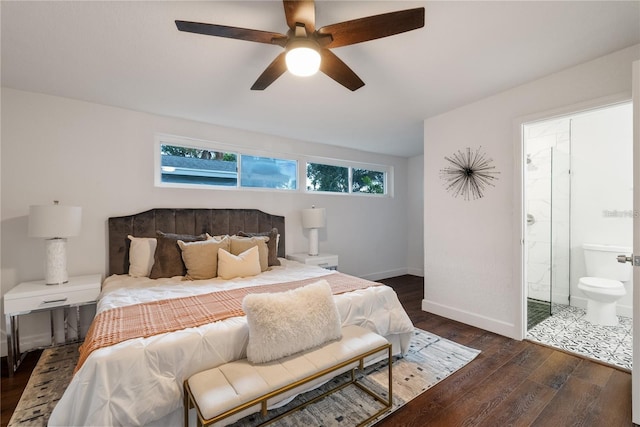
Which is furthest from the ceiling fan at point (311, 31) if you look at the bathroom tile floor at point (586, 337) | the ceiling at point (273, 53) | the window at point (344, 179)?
→ the bathroom tile floor at point (586, 337)

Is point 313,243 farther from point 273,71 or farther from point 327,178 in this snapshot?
point 273,71

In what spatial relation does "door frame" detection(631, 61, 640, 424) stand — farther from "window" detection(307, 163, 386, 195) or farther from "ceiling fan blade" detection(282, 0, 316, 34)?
"window" detection(307, 163, 386, 195)

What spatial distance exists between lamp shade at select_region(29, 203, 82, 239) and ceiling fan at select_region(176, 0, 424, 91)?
6.41 feet

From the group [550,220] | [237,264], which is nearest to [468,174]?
[550,220]

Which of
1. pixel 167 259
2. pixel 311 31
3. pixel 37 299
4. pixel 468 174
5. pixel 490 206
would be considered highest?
pixel 311 31

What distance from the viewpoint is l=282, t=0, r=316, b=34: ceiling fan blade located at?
135 cm

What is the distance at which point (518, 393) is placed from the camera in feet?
6.33

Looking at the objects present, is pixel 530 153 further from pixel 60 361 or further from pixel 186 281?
pixel 60 361

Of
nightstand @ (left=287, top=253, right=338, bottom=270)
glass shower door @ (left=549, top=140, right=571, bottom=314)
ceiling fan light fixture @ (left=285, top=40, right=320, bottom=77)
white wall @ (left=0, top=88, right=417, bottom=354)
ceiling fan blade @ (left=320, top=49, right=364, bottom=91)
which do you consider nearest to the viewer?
ceiling fan light fixture @ (left=285, top=40, right=320, bottom=77)

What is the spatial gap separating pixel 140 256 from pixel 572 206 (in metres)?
5.05

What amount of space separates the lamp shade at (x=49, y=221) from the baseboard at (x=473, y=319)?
3795 mm

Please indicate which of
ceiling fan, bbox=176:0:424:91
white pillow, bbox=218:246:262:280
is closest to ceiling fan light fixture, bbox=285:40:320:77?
ceiling fan, bbox=176:0:424:91

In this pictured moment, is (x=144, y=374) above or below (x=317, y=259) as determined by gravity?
below

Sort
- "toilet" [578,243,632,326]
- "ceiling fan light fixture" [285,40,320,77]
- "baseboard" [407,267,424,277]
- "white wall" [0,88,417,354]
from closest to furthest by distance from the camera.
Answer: "ceiling fan light fixture" [285,40,320,77] → "white wall" [0,88,417,354] → "toilet" [578,243,632,326] → "baseboard" [407,267,424,277]
